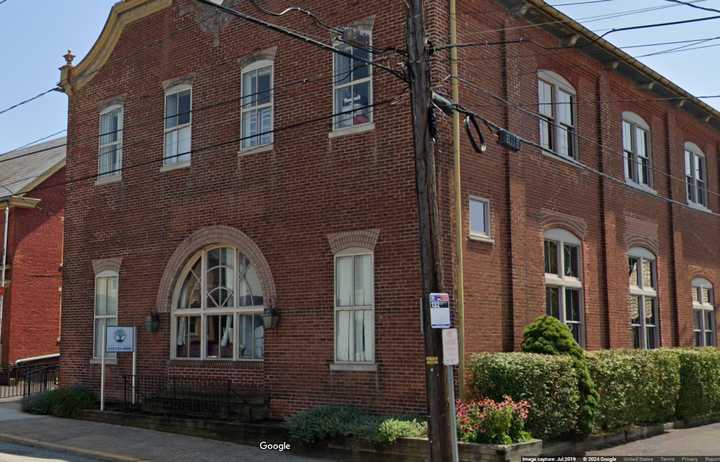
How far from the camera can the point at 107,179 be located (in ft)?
72.3

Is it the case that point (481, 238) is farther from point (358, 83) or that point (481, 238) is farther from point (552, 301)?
point (358, 83)

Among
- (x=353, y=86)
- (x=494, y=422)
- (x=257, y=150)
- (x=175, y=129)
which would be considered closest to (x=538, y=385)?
(x=494, y=422)

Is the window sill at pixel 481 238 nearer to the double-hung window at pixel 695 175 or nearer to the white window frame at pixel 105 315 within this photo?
the white window frame at pixel 105 315

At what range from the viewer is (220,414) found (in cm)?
1766

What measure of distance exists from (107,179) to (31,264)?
1224cm

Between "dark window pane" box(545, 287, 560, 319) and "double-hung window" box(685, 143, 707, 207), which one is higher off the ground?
"double-hung window" box(685, 143, 707, 207)

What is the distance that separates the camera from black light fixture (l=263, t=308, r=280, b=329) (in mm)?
17422

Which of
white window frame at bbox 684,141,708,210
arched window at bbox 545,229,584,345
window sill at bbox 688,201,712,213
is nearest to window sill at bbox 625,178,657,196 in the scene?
window sill at bbox 688,201,712,213

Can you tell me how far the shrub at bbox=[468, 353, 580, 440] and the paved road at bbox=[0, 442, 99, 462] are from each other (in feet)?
23.8

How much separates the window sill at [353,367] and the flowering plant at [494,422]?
2.34 meters

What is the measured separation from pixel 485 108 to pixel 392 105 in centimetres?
227

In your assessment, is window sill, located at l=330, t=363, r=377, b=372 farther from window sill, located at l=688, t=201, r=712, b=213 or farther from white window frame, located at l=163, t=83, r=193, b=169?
window sill, located at l=688, t=201, r=712, b=213

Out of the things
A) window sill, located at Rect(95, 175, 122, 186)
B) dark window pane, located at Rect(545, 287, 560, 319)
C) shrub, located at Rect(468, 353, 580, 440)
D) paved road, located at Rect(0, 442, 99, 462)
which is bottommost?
paved road, located at Rect(0, 442, 99, 462)

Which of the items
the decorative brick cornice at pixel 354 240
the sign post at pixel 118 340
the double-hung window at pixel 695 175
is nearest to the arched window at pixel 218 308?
the sign post at pixel 118 340
